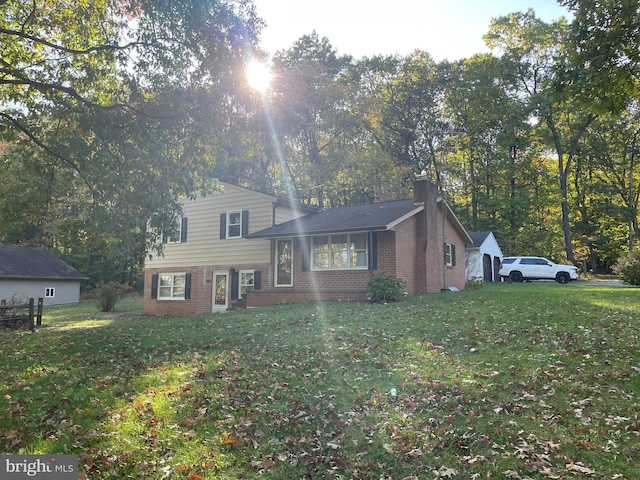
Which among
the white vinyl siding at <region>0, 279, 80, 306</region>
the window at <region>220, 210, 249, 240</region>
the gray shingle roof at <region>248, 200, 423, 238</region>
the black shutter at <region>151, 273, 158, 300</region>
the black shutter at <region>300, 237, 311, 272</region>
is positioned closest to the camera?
the gray shingle roof at <region>248, 200, 423, 238</region>

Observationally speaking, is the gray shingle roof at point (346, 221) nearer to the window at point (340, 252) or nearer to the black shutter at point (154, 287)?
the window at point (340, 252)

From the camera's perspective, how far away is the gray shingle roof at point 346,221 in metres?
17.5

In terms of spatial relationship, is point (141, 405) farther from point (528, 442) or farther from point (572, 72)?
point (572, 72)

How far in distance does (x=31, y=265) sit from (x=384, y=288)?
2972cm

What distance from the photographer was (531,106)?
123 ft

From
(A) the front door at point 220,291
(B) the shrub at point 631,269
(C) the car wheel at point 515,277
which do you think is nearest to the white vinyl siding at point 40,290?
(A) the front door at point 220,291

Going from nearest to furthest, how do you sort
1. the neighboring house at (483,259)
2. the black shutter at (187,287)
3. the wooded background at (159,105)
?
the wooded background at (159,105), the black shutter at (187,287), the neighboring house at (483,259)

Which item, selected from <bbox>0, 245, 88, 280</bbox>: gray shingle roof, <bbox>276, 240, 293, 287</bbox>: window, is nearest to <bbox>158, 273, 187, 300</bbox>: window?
<bbox>276, 240, 293, 287</bbox>: window

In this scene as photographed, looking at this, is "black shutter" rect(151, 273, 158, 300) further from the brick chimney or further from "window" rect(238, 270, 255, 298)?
the brick chimney

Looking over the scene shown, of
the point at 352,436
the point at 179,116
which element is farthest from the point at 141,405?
the point at 179,116

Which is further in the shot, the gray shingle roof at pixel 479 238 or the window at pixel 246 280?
the gray shingle roof at pixel 479 238

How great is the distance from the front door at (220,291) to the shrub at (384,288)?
26.9ft

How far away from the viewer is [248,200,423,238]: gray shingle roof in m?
17.5

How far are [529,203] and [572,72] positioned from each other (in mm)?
33623
